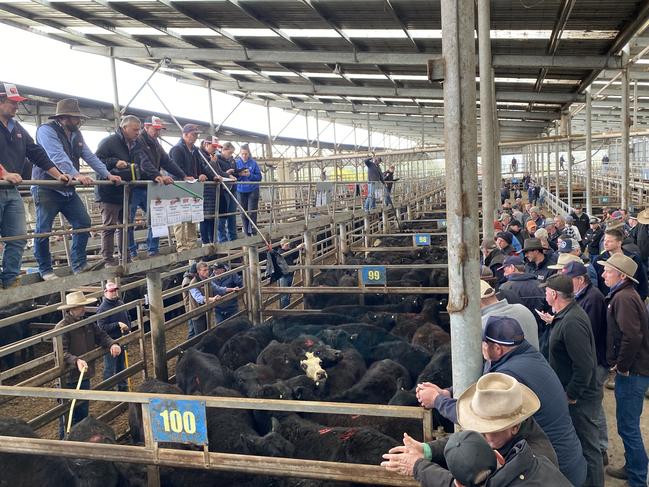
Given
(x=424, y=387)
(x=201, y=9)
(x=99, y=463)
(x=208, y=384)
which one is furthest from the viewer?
(x=201, y=9)

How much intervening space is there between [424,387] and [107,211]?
14.6 feet

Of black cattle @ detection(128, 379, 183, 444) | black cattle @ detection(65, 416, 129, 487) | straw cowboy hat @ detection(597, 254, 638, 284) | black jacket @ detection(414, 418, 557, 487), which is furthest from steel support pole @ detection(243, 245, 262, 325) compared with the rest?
black jacket @ detection(414, 418, 557, 487)

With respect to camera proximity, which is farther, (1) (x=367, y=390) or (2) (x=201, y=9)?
(2) (x=201, y=9)

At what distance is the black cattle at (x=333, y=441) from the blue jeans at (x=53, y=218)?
2.73 metres

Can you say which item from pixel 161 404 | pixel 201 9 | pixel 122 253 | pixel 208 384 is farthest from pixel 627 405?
pixel 201 9

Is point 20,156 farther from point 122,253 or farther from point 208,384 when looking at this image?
point 208,384

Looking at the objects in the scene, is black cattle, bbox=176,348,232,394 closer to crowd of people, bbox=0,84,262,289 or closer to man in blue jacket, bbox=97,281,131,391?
man in blue jacket, bbox=97,281,131,391

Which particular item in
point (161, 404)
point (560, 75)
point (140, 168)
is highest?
point (560, 75)

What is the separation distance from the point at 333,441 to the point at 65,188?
11.7 feet

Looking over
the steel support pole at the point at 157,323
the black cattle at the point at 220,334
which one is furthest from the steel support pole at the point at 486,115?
the steel support pole at the point at 157,323

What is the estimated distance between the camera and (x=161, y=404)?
3773 millimetres

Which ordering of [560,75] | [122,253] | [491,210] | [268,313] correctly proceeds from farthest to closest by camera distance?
[560,75], [491,210], [268,313], [122,253]

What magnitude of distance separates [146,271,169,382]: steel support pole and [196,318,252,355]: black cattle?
87 cm

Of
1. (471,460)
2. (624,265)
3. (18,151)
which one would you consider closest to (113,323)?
(18,151)
